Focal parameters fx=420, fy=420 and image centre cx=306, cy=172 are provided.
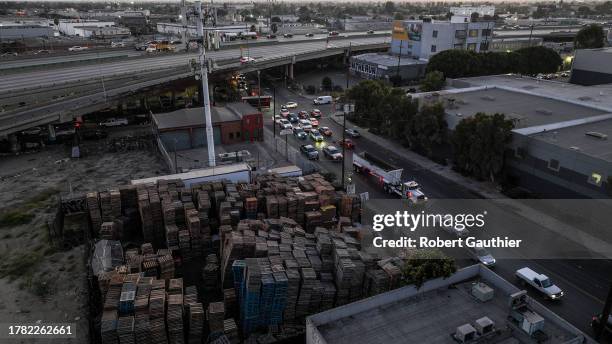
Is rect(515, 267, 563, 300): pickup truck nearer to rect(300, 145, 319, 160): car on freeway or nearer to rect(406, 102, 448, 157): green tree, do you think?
rect(406, 102, 448, 157): green tree

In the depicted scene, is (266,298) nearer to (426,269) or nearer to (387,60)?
(426,269)

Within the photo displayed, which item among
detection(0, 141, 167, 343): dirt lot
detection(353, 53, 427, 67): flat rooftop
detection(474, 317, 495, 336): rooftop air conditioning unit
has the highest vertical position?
detection(353, 53, 427, 67): flat rooftop

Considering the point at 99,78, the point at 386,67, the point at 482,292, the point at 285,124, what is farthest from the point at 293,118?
the point at 482,292

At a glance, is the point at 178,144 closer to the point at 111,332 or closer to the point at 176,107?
the point at 176,107

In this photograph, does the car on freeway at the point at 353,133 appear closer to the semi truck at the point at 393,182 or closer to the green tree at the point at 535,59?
the semi truck at the point at 393,182

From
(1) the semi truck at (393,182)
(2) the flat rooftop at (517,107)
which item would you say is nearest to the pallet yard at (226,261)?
(1) the semi truck at (393,182)

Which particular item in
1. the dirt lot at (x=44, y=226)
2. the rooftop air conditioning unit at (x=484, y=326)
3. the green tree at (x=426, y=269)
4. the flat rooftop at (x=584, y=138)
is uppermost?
the flat rooftop at (x=584, y=138)

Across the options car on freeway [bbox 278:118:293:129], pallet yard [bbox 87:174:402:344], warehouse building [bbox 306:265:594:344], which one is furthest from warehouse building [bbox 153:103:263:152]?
warehouse building [bbox 306:265:594:344]

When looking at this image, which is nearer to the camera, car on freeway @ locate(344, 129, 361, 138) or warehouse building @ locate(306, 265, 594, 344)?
warehouse building @ locate(306, 265, 594, 344)
